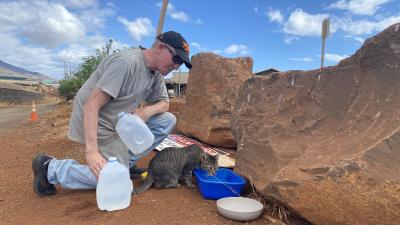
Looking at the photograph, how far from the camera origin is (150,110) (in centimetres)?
448

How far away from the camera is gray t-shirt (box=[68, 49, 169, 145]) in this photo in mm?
3809

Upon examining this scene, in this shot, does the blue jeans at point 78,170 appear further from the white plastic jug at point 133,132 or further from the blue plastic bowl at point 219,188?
the blue plastic bowl at point 219,188

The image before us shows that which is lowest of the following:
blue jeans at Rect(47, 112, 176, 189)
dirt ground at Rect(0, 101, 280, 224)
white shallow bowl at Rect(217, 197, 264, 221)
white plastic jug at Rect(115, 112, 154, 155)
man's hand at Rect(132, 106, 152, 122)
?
dirt ground at Rect(0, 101, 280, 224)

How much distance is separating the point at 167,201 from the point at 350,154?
70.4 inches

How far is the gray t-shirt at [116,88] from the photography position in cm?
381

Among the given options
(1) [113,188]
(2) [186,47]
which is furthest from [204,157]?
(2) [186,47]

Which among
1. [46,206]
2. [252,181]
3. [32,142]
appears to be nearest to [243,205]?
[252,181]

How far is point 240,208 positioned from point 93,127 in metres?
1.48

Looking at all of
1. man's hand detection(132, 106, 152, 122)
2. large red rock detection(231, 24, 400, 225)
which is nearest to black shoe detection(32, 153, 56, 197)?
man's hand detection(132, 106, 152, 122)

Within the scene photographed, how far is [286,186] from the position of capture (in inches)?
128

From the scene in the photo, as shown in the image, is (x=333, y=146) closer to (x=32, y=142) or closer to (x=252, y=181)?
(x=252, y=181)

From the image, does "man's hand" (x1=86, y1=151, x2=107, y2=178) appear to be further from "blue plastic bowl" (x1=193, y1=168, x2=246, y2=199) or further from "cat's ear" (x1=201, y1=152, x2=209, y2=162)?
"cat's ear" (x1=201, y1=152, x2=209, y2=162)

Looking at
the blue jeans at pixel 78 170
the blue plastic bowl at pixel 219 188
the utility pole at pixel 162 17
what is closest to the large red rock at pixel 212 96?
the utility pole at pixel 162 17

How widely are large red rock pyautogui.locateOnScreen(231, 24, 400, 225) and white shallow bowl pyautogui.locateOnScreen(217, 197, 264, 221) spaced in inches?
6.1
